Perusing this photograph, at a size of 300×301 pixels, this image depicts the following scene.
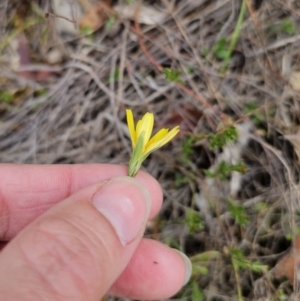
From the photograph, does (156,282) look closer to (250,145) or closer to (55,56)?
(250,145)

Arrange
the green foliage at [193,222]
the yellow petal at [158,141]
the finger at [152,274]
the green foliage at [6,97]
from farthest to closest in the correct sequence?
the green foliage at [6,97], the green foliage at [193,222], the finger at [152,274], the yellow petal at [158,141]

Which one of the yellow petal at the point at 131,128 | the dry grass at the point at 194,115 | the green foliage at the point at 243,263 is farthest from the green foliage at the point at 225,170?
the yellow petal at the point at 131,128

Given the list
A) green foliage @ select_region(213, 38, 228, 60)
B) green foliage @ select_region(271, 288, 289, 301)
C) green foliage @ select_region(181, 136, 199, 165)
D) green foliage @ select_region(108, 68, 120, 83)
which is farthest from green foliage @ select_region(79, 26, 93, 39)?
green foliage @ select_region(271, 288, 289, 301)

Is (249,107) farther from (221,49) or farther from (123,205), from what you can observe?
(123,205)

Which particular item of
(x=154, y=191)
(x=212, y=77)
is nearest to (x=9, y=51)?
(x=212, y=77)

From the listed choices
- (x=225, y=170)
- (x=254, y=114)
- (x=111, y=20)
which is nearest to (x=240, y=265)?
(x=225, y=170)

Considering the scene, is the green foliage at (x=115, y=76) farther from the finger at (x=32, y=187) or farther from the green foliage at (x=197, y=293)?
the green foliage at (x=197, y=293)
